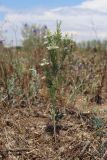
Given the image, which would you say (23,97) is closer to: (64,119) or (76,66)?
(64,119)

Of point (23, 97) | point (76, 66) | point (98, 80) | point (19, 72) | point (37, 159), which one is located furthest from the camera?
point (76, 66)

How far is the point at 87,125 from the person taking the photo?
406cm

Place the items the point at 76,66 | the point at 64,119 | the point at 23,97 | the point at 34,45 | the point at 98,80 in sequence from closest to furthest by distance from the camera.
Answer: the point at 64,119 < the point at 23,97 < the point at 98,80 < the point at 76,66 < the point at 34,45

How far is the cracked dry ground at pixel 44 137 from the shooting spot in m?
3.52

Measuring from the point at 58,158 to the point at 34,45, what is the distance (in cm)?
416

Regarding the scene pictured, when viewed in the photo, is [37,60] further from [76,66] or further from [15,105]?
[15,105]

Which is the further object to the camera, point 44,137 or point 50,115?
point 50,115

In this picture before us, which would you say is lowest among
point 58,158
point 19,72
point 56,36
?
point 58,158

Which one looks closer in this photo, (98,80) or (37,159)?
(37,159)

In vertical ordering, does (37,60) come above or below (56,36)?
below

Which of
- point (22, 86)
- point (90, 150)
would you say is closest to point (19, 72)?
point (22, 86)

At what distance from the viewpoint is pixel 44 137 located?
3867 millimetres

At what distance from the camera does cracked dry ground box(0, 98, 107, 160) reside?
352 centimetres

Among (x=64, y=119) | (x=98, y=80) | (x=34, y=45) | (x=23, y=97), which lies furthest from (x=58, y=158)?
(x=34, y=45)
